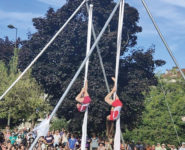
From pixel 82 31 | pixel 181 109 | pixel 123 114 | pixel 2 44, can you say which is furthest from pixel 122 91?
pixel 2 44

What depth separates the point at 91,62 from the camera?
2384 cm

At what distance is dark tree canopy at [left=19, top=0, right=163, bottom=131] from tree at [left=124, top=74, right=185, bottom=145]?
365 centimetres

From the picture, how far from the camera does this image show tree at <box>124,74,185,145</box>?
A: 2753 cm

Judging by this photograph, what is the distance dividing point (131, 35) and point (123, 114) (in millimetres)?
6378

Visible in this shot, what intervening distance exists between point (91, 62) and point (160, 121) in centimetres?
833

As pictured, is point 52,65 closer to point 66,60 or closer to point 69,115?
point 66,60

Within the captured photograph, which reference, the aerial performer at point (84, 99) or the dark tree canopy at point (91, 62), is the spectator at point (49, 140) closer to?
the dark tree canopy at point (91, 62)

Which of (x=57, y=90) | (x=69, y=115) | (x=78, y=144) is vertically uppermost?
(x=57, y=90)

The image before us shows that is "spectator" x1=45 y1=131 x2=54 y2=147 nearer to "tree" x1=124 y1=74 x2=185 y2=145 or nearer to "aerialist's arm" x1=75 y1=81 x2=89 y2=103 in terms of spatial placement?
"aerialist's arm" x1=75 y1=81 x2=89 y2=103

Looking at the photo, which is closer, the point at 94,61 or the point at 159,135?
the point at 94,61

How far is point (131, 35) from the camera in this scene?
26344 millimetres

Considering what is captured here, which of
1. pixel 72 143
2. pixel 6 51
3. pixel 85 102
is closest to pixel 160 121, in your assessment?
pixel 72 143

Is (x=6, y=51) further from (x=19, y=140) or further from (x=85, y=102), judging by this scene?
(x=85, y=102)

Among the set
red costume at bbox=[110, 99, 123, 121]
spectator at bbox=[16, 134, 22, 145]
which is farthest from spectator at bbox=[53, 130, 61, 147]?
red costume at bbox=[110, 99, 123, 121]
